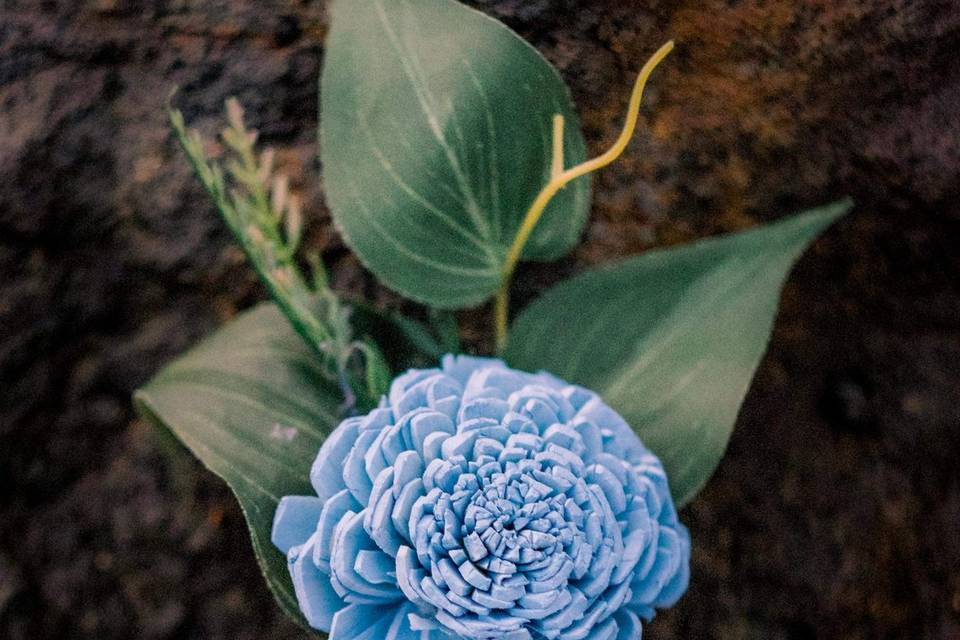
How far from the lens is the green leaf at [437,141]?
1.50 feet

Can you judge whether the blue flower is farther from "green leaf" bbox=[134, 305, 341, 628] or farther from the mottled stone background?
the mottled stone background

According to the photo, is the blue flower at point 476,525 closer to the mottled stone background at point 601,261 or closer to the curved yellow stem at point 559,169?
the curved yellow stem at point 559,169

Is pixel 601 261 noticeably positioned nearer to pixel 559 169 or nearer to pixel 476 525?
pixel 559 169

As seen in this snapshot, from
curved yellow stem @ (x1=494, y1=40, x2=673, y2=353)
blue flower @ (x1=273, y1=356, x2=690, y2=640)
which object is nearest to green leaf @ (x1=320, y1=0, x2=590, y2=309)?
curved yellow stem @ (x1=494, y1=40, x2=673, y2=353)

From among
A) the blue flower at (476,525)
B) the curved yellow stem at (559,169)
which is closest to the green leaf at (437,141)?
the curved yellow stem at (559,169)

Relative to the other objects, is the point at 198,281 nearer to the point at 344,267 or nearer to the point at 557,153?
the point at 344,267

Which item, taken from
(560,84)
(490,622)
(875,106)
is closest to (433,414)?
(490,622)

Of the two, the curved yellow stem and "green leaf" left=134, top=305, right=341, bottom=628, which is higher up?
the curved yellow stem

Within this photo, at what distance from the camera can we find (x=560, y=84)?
461 mm

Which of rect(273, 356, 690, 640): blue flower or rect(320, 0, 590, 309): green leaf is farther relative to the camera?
rect(320, 0, 590, 309): green leaf

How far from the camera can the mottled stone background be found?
1.69ft

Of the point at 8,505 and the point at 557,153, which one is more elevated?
the point at 557,153

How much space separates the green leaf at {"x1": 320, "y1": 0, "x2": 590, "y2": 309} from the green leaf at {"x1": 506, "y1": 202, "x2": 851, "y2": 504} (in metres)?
0.04

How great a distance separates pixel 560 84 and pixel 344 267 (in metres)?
0.20
